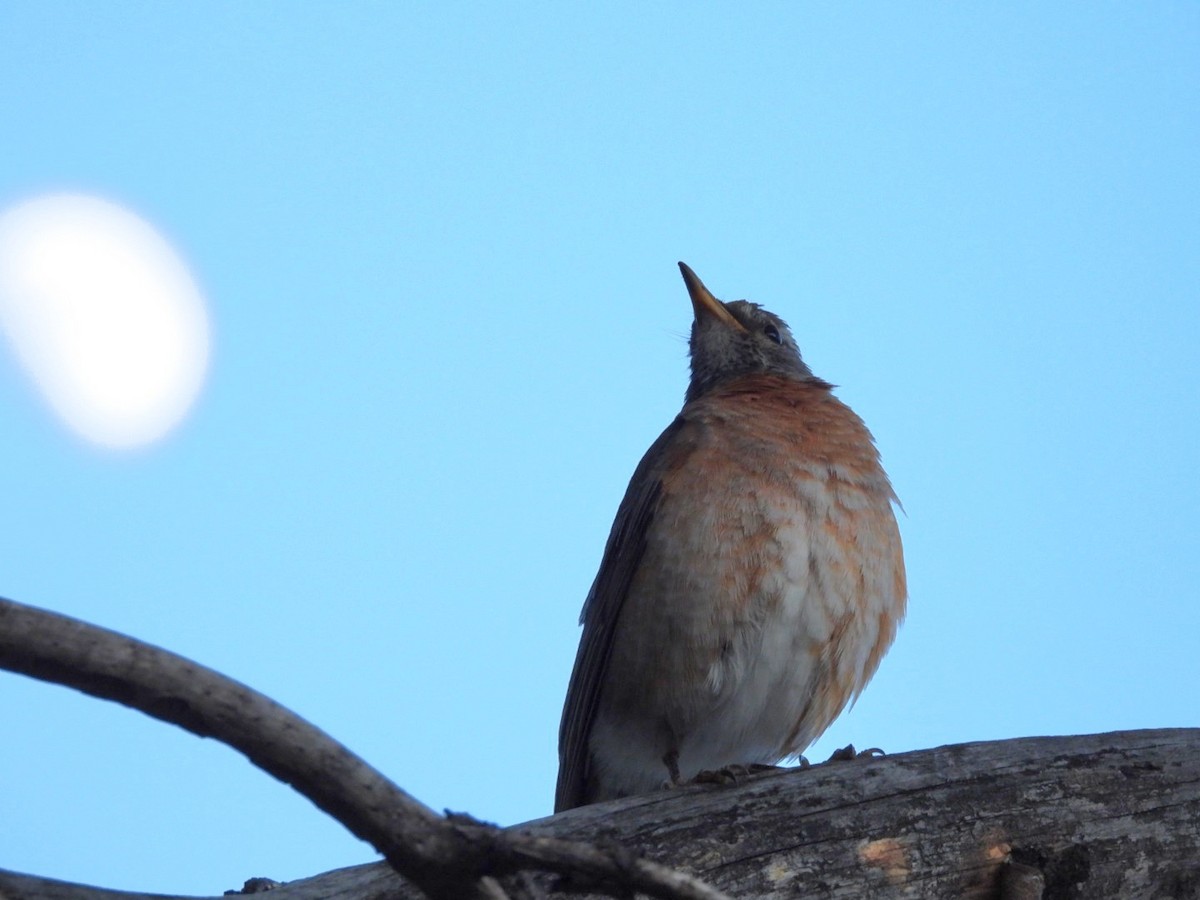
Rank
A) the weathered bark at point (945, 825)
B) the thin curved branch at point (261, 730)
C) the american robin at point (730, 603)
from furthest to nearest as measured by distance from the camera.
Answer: the american robin at point (730, 603), the weathered bark at point (945, 825), the thin curved branch at point (261, 730)

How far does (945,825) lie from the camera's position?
16.3 ft

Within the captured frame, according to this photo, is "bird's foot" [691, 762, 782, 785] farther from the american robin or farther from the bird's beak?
the bird's beak

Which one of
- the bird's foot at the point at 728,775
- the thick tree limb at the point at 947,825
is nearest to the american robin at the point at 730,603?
the bird's foot at the point at 728,775

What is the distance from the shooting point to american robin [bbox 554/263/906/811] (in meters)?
6.53

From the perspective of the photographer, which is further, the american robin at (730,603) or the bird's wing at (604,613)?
the bird's wing at (604,613)

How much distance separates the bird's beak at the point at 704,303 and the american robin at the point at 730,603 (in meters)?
2.18

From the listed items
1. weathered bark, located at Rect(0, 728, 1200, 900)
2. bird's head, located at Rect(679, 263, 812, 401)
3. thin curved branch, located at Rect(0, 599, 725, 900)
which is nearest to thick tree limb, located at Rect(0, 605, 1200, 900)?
weathered bark, located at Rect(0, 728, 1200, 900)

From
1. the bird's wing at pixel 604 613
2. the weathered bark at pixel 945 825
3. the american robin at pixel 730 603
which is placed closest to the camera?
the weathered bark at pixel 945 825

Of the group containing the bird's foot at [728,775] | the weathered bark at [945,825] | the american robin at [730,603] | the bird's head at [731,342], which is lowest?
the weathered bark at [945,825]

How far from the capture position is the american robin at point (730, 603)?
21.4 feet

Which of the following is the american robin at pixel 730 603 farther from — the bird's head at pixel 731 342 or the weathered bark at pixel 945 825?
the bird's head at pixel 731 342

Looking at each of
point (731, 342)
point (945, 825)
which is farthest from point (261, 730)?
point (731, 342)

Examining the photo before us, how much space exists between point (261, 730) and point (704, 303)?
23.5 ft

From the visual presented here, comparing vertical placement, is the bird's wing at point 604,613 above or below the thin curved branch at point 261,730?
above
